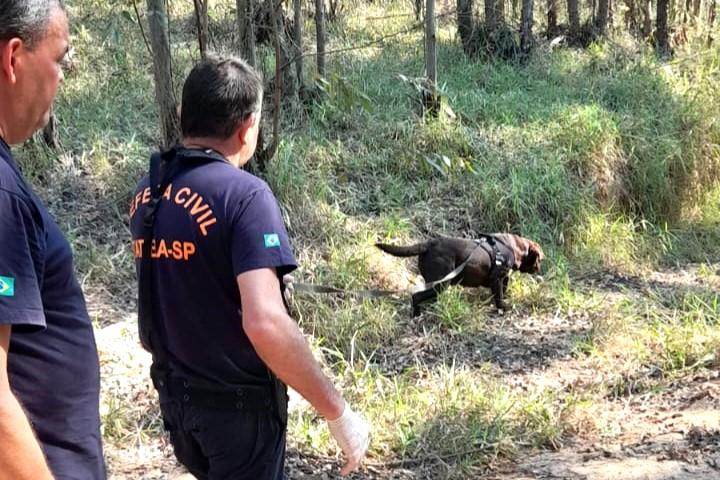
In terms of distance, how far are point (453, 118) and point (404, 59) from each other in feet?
7.65

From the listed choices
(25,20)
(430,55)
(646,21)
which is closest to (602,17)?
(646,21)

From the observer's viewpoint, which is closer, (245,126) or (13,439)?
(13,439)

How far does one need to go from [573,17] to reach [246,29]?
8.05m

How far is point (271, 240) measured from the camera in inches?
83.6

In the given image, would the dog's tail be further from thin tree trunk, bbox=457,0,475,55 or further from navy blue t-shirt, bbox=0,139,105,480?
thin tree trunk, bbox=457,0,475,55

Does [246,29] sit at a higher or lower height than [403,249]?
higher

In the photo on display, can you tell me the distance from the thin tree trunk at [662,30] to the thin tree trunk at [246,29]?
7.97 metres

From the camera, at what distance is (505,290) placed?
6.55 metres

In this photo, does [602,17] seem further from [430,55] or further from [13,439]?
[13,439]

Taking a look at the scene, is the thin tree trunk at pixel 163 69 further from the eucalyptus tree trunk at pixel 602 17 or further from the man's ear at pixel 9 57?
the eucalyptus tree trunk at pixel 602 17

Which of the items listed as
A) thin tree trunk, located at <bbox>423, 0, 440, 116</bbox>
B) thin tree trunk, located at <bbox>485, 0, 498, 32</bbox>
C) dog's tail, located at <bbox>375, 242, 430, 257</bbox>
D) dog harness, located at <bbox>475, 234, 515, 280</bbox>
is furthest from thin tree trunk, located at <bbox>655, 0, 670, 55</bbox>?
dog's tail, located at <bbox>375, 242, 430, 257</bbox>

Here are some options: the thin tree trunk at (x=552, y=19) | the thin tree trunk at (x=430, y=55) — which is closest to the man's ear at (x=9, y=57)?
the thin tree trunk at (x=430, y=55)

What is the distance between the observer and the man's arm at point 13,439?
54.1 inches

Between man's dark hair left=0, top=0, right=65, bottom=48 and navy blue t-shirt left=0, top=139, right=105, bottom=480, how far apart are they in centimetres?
21
